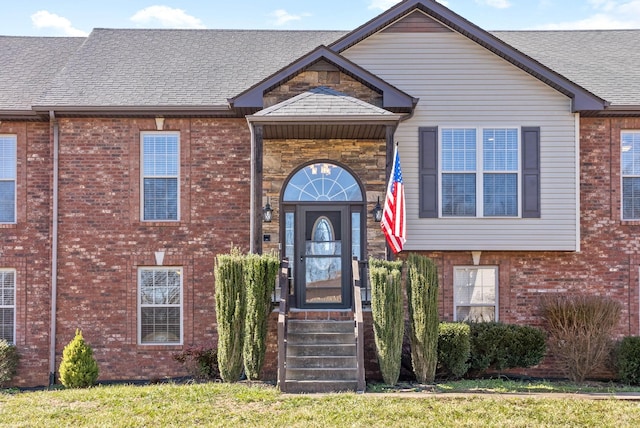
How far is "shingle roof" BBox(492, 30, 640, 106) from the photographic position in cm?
1356

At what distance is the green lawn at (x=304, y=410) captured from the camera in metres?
8.31

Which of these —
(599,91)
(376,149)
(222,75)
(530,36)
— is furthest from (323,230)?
(530,36)

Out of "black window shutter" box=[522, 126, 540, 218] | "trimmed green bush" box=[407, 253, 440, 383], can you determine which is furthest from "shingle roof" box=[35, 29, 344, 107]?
"black window shutter" box=[522, 126, 540, 218]

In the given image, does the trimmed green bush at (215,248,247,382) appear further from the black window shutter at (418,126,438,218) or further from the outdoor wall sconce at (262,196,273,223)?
the black window shutter at (418,126,438,218)

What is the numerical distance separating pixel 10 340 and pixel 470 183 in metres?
9.51

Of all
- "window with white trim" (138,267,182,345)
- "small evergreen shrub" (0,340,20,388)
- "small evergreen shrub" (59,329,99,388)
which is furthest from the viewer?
"window with white trim" (138,267,182,345)

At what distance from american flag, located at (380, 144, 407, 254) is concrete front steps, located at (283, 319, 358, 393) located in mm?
1624

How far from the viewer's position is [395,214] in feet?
37.4

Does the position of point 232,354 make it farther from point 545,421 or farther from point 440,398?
point 545,421

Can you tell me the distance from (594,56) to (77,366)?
42.1 ft

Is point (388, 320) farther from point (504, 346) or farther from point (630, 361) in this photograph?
point (630, 361)

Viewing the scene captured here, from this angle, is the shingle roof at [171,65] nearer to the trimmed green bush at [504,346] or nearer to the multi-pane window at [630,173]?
the trimmed green bush at [504,346]

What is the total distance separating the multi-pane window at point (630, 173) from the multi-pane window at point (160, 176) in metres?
8.87

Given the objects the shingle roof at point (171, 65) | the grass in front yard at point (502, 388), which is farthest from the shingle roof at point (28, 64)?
the grass in front yard at point (502, 388)
